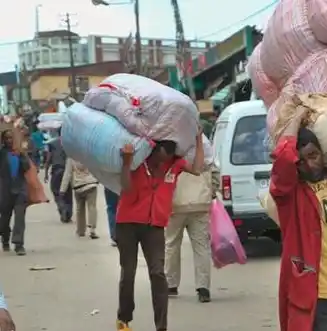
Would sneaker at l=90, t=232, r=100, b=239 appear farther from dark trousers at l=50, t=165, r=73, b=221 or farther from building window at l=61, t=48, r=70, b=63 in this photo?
building window at l=61, t=48, r=70, b=63

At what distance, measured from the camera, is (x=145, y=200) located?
7059mm

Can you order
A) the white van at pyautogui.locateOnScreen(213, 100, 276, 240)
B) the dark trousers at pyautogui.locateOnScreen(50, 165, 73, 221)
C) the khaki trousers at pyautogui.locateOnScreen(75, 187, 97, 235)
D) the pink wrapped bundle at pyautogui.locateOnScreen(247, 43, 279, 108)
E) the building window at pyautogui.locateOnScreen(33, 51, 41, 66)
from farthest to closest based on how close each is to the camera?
1. the building window at pyautogui.locateOnScreen(33, 51, 41, 66)
2. the dark trousers at pyautogui.locateOnScreen(50, 165, 73, 221)
3. the khaki trousers at pyautogui.locateOnScreen(75, 187, 97, 235)
4. the white van at pyautogui.locateOnScreen(213, 100, 276, 240)
5. the pink wrapped bundle at pyautogui.locateOnScreen(247, 43, 279, 108)

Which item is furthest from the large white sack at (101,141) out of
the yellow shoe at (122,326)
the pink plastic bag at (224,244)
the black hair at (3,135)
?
the black hair at (3,135)

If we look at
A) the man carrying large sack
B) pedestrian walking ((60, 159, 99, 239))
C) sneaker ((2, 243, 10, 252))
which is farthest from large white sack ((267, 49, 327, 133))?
pedestrian walking ((60, 159, 99, 239))

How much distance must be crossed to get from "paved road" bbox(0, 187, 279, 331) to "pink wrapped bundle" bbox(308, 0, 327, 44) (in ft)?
11.0

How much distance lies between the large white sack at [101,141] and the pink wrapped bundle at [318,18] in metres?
2.24

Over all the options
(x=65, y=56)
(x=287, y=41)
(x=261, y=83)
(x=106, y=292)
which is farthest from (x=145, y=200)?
(x=65, y=56)

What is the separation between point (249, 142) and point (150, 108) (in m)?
4.96

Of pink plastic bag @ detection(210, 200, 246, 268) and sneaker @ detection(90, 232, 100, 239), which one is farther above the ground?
pink plastic bag @ detection(210, 200, 246, 268)

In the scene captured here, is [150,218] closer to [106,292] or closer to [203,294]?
[203,294]

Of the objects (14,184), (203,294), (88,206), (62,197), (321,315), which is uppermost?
(321,315)

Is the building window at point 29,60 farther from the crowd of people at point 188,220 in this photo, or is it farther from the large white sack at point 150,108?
the large white sack at point 150,108

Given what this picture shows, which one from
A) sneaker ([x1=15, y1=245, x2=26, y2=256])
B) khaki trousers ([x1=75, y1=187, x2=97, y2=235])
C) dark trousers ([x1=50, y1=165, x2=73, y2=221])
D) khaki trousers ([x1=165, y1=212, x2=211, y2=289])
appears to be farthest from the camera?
dark trousers ([x1=50, y1=165, x2=73, y2=221])

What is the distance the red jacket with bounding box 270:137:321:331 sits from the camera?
14.9 feet
